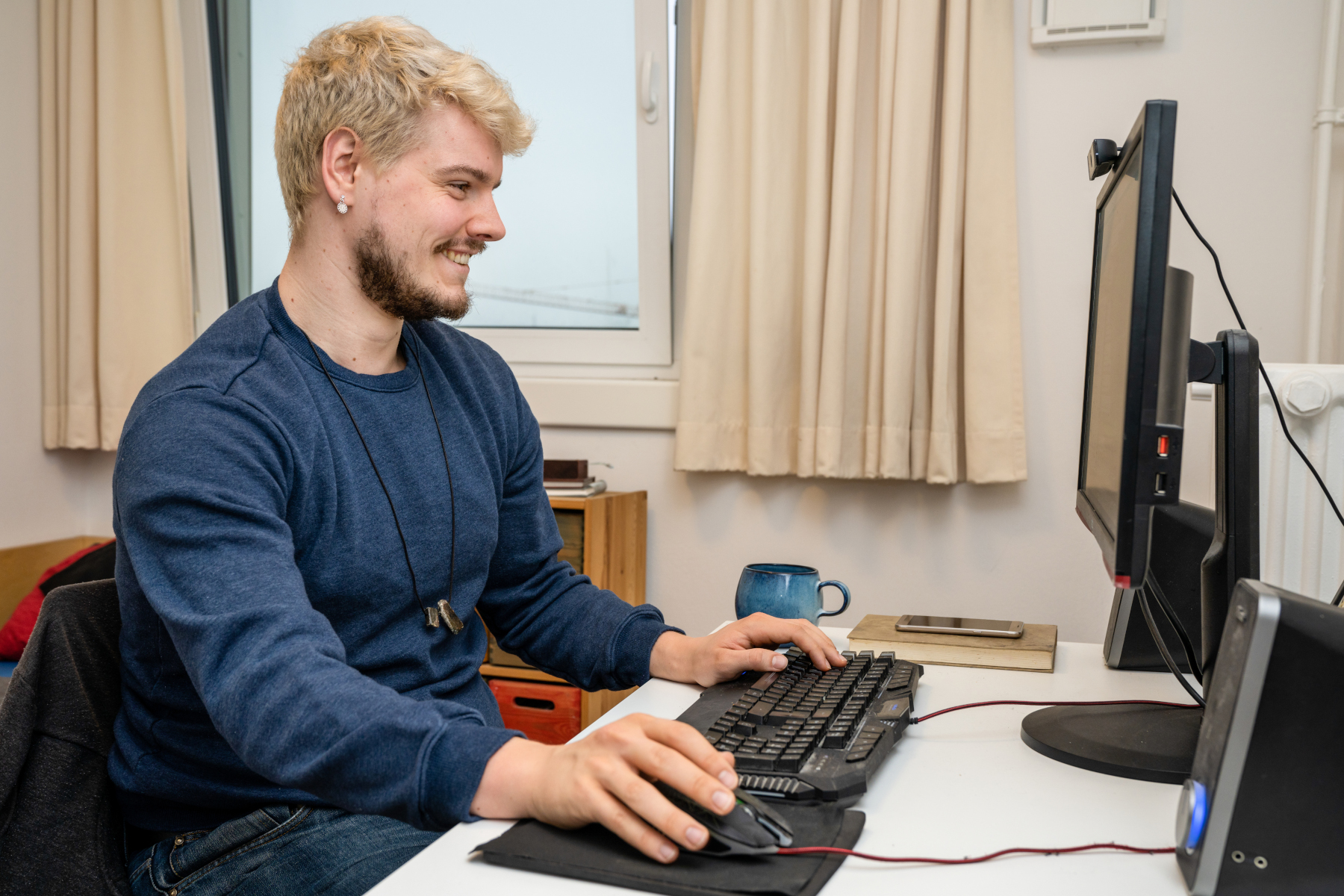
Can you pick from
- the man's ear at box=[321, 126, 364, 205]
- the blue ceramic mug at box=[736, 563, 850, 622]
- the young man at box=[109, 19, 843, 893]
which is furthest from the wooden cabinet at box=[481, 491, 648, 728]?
the man's ear at box=[321, 126, 364, 205]

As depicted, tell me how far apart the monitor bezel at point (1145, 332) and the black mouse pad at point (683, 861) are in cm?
27

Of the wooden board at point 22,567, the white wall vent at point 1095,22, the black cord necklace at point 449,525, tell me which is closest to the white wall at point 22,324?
the wooden board at point 22,567

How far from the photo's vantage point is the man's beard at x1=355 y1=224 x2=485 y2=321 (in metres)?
1.20

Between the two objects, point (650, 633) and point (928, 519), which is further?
point (928, 519)

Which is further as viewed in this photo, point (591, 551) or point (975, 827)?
point (591, 551)

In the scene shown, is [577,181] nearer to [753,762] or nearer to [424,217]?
[424,217]

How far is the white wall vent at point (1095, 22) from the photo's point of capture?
199cm

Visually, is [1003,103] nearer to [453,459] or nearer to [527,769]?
[453,459]

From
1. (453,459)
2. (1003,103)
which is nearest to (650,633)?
(453,459)

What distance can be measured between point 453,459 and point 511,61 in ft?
5.46

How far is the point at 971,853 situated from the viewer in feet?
2.24

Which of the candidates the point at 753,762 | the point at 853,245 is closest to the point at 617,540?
the point at 853,245

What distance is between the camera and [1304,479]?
1.55 meters

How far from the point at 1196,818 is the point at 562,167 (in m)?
2.22
